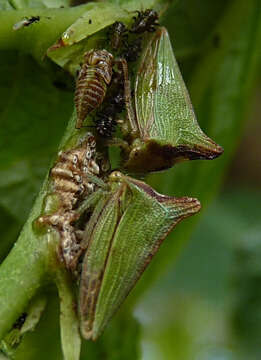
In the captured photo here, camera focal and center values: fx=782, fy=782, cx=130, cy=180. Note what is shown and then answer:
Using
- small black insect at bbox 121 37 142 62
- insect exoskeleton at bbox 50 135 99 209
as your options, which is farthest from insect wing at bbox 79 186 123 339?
small black insect at bbox 121 37 142 62

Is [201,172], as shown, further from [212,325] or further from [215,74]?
[212,325]

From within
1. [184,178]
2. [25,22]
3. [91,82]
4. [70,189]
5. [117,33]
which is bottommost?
[184,178]

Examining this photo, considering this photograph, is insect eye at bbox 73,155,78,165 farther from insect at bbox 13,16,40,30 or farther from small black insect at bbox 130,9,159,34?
small black insect at bbox 130,9,159,34

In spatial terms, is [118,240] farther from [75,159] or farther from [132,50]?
[132,50]

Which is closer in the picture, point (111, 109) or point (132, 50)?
point (111, 109)

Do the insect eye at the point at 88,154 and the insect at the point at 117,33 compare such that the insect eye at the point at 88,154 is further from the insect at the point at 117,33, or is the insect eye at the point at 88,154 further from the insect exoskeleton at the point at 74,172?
the insect at the point at 117,33

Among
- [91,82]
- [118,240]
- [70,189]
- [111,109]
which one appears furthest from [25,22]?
[118,240]

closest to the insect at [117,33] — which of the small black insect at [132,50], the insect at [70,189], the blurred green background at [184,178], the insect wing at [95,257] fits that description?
the small black insect at [132,50]
